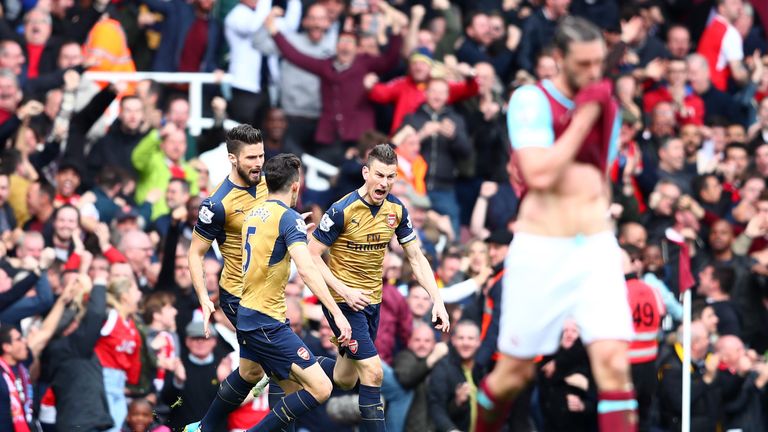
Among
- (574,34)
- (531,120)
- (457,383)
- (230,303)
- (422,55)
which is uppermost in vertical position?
(574,34)

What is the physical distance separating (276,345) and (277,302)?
1.09ft

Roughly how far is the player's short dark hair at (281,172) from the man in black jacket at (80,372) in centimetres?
354

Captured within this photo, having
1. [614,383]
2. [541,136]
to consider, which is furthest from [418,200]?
[614,383]

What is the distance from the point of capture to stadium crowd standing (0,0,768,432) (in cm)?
1465

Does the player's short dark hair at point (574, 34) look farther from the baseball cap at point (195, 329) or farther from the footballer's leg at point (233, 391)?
the baseball cap at point (195, 329)

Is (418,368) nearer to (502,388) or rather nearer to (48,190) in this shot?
(48,190)

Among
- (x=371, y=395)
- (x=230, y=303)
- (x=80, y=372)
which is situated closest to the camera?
(x=371, y=395)

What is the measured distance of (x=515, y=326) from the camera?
30.5 feet

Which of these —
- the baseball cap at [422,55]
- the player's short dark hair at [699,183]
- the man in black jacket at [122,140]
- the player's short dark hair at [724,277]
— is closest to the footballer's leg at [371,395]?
the man in black jacket at [122,140]

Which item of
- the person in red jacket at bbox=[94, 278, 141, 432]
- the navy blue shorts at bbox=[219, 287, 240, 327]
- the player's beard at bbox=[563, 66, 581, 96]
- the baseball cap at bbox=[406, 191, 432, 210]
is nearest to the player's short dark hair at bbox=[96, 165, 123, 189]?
the person in red jacket at bbox=[94, 278, 141, 432]

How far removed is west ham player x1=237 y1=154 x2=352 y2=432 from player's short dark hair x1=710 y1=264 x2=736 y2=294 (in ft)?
24.3

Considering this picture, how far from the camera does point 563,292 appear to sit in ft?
30.2

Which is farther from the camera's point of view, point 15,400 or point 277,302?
point 15,400

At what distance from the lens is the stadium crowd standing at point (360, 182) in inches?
577
